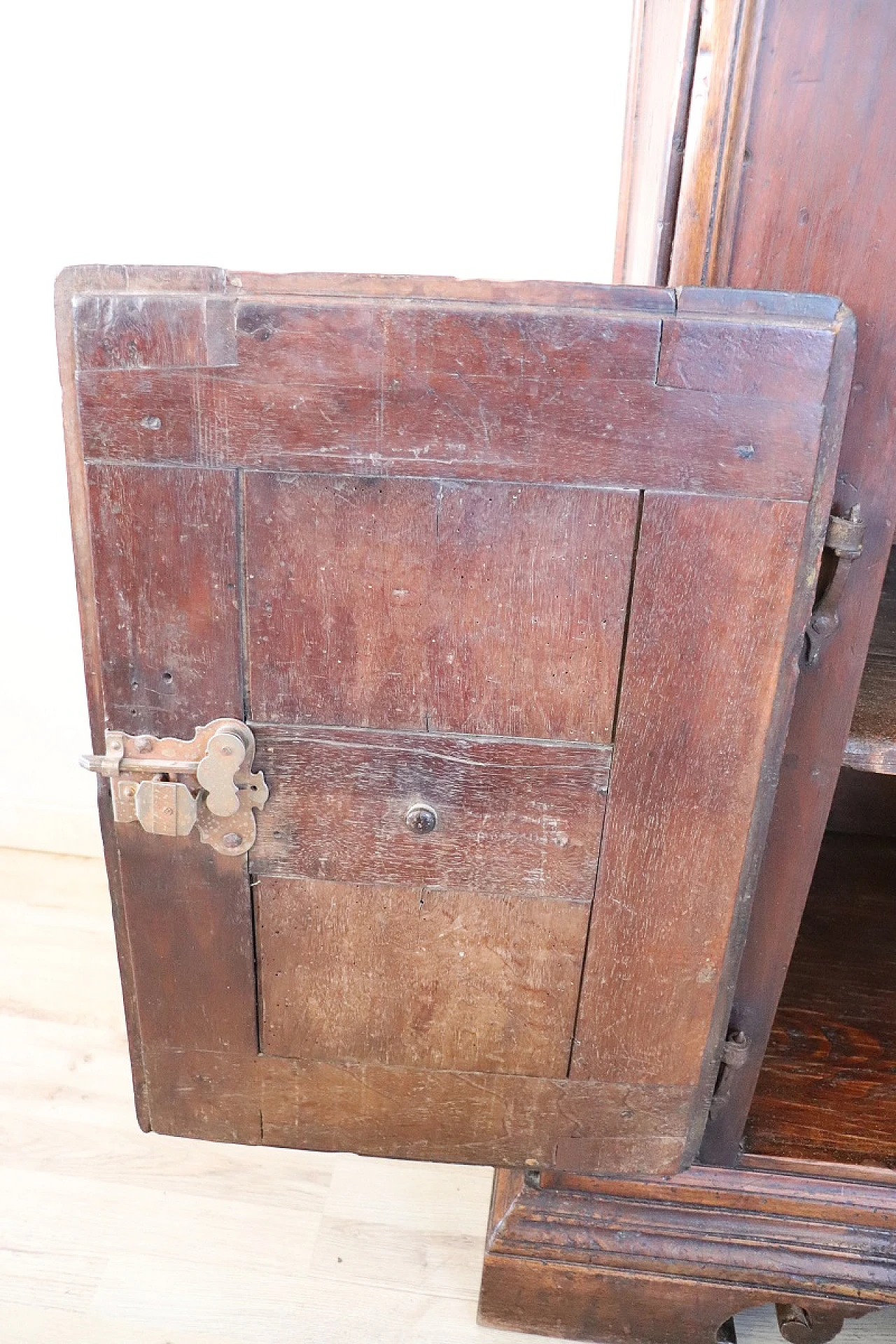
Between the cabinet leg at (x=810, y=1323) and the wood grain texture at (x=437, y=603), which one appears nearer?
the wood grain texture at (x=437, y=603)

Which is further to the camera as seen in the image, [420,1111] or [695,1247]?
[695,1247]

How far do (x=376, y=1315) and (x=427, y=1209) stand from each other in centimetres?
14

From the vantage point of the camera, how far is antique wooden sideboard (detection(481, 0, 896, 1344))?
0.66 meters

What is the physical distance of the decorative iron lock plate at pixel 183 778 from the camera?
2.53ft

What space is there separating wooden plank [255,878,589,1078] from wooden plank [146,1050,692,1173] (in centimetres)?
2

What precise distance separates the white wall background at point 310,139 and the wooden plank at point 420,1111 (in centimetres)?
95

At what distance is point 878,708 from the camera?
893 millimetres

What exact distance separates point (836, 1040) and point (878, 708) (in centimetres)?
46

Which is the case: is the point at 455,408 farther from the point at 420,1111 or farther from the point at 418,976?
the point at 420,1111

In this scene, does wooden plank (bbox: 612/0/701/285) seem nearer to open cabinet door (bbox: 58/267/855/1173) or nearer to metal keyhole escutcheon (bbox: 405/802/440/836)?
open cabinet door (bbox: 58/267/855/1173)

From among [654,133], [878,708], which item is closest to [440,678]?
[878,708]

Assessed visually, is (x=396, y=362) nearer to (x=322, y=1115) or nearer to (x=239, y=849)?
(x=239, y=849)

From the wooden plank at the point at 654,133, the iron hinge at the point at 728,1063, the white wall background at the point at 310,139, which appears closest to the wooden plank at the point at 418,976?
the iron hinge at the point at 728,1063

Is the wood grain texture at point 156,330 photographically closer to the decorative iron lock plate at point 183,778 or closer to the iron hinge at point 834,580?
the decorative iron lock plate at point 183,778
